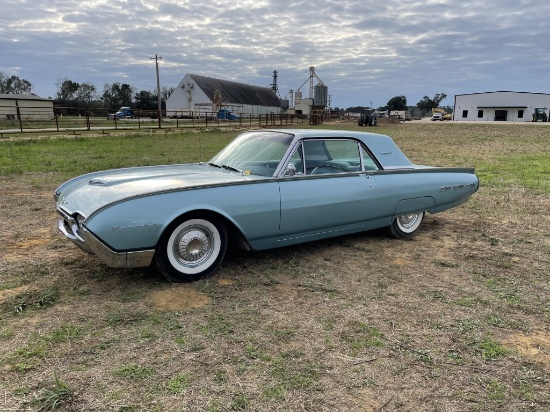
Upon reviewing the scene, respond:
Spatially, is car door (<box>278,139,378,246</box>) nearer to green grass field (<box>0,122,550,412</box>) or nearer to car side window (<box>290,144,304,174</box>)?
car side window (<box>290,144,304,174</box>)

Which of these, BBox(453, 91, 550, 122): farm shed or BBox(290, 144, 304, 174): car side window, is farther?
BBox(453, 91, 550, 122): farm shed

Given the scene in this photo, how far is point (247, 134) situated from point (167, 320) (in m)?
2.55

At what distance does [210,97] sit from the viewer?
67250mm

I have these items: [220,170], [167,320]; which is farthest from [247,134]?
[167,320]

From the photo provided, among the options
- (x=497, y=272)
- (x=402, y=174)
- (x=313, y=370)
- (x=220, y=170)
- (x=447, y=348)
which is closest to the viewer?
(x=313, y=370)

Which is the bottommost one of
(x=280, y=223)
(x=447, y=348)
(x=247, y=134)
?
(x=447, y=348)

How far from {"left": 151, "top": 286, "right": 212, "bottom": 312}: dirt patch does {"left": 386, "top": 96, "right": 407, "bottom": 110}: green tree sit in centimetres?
11544

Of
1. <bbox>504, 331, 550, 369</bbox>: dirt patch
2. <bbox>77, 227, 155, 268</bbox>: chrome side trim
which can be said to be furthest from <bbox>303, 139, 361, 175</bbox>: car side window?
<bbox>504, 331, 550, 369</bbox>: dirt patch

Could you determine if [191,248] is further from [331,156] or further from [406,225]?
[406,225]

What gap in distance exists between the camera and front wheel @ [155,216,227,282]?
3.30 m

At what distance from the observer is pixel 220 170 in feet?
13.9

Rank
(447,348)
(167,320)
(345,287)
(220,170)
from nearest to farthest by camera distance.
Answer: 1. (447,348)
2. (167,320)
3. (345,287)
4. (220,170)

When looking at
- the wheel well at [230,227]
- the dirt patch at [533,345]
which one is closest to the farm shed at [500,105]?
the dirt patch at [533,345]

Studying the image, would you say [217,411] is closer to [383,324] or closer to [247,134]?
[383,324]
